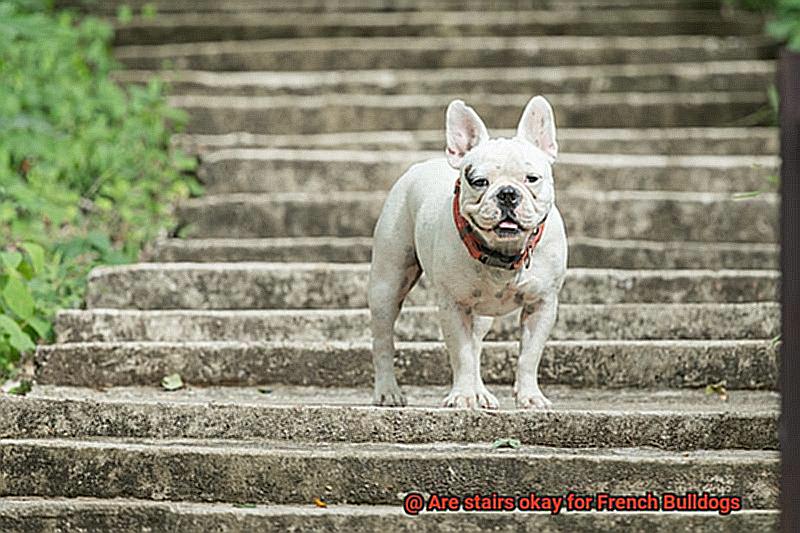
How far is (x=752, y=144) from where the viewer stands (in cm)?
776

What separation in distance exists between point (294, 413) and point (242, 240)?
2623 millimetres

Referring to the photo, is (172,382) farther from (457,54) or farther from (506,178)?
(457,54)

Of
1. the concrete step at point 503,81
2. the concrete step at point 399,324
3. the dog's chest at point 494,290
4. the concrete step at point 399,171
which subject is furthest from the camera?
the concrete step at point 503,81

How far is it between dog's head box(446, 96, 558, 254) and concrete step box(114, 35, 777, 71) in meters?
4.87

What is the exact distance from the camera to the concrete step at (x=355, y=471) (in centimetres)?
396

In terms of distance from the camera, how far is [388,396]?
4.67m

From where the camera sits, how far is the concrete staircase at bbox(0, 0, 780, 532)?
4.00 metres

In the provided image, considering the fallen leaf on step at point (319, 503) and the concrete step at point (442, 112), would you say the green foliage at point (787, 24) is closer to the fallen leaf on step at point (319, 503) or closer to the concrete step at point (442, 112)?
the concrete step at point (442, 112)

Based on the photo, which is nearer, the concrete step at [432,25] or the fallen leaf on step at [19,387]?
the fallen leaf on step at [19,387]

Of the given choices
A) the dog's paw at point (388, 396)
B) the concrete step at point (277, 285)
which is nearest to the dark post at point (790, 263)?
the dog's paw at point (388, 396)

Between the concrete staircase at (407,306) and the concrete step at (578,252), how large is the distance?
0.04 ft

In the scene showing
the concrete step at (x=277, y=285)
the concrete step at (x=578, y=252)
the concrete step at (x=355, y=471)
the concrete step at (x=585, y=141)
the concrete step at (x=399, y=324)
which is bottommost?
the concrete step at (x=355, y=471)

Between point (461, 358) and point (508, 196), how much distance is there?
584 mm

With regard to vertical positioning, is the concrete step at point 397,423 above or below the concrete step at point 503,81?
below
